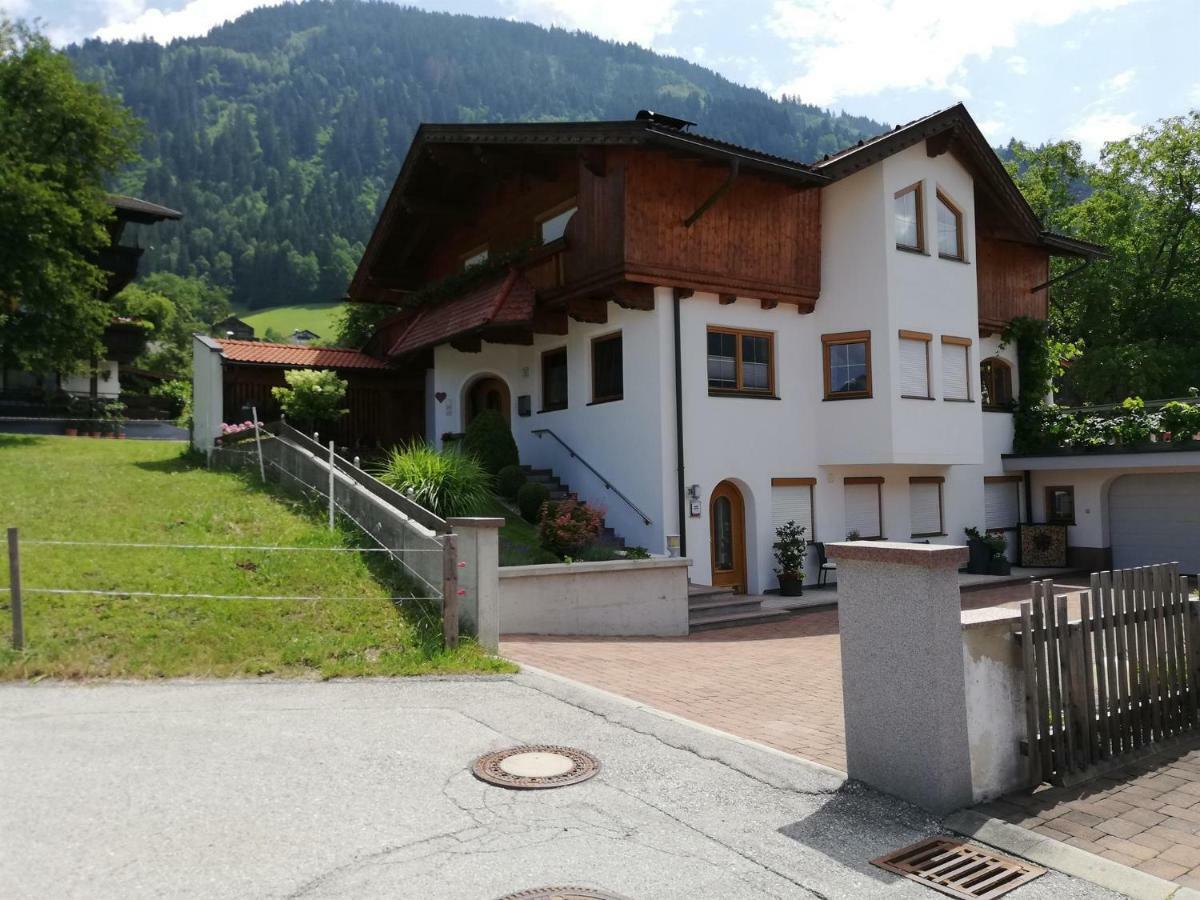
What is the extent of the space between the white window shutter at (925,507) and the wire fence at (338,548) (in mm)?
11638

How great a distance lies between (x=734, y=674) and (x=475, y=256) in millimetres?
14485

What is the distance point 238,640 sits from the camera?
28.8 ft

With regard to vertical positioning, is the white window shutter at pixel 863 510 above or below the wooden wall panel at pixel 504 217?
below

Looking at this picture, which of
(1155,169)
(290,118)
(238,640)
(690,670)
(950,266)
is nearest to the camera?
(238,640)

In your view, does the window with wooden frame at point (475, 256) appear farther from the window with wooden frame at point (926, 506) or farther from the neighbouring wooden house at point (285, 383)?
the window with wooden frame at point (926, 506)

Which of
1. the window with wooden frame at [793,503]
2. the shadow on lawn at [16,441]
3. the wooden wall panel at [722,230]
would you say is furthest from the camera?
the shadow on lawn at [16,441]

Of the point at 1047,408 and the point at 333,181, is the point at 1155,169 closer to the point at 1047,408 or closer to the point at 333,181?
the point at 1047,408

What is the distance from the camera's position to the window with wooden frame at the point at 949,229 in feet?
60.4

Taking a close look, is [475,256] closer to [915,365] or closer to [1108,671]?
[915,365]

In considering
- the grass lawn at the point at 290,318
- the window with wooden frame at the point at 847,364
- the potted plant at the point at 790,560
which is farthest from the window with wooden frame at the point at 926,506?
the grass lawn at the point at 290,318

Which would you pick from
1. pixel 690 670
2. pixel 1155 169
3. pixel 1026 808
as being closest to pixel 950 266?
pixel 690 670

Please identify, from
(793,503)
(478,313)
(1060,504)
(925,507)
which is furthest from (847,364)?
(1060,504)

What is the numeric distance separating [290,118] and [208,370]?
178009mm

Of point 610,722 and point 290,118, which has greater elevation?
point 290,118
